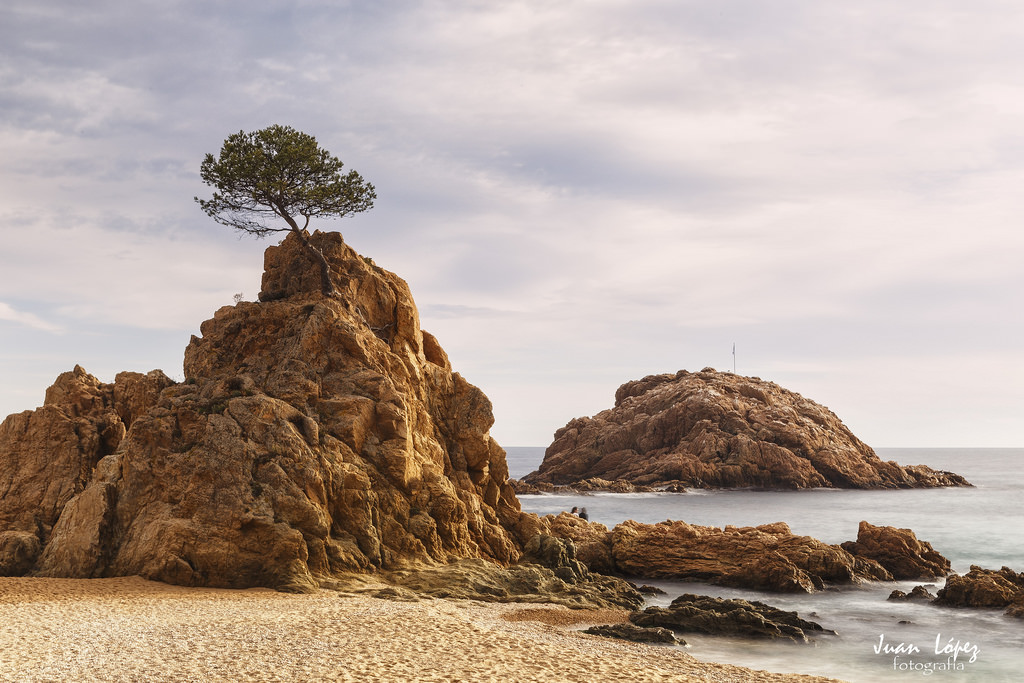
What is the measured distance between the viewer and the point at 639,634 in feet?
61.5

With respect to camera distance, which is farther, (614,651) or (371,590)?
(371,590)

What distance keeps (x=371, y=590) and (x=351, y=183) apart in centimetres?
1609

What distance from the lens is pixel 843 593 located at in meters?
28.1

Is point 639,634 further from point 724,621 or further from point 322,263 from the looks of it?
point 322,263

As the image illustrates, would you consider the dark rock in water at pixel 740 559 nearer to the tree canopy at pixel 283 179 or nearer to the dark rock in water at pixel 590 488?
the tree canopy at pixel 283 179

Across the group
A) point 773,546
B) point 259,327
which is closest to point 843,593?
point 773,546

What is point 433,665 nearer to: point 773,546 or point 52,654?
point 52,654

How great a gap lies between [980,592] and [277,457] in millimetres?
23209

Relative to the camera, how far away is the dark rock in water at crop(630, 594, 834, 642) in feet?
66.1

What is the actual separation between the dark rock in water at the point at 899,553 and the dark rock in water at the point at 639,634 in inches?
703

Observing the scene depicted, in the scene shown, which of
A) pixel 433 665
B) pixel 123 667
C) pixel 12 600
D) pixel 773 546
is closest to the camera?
pixel 123 667

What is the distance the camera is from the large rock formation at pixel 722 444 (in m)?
86.7

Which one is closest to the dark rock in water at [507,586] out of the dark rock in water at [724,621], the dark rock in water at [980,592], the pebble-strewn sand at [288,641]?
the pebble-strewn sand at [288,641]

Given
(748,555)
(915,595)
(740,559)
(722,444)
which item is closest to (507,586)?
(740,559)
